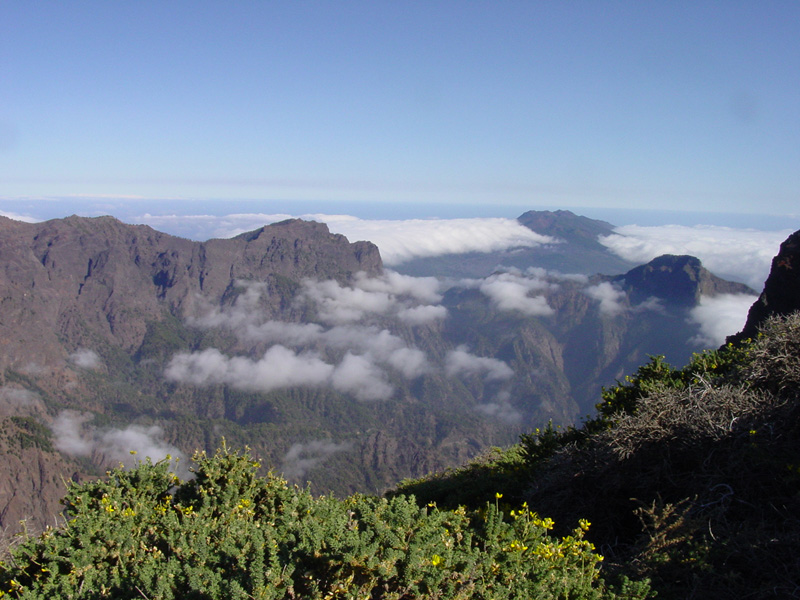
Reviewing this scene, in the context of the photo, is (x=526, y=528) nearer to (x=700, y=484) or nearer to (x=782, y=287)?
(x=700, y=484)

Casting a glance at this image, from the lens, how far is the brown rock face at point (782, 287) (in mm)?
34812

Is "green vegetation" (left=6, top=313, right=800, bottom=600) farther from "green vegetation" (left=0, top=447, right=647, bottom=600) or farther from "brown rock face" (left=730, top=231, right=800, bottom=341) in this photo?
"brown rock face" (left=730, top=231, right=800, bottom=341)

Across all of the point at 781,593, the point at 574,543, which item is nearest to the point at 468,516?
the point at 574,543

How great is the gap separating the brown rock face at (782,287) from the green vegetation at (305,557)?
113 ft

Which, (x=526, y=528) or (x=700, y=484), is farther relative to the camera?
(x=700, y=484)

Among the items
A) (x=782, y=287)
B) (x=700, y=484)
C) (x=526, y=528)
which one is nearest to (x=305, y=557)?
(x=526, y=528)

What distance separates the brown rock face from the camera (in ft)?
114

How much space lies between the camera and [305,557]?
625cm

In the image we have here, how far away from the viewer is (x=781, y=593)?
247 inches

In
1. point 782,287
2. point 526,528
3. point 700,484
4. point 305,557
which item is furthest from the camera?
point 782,287

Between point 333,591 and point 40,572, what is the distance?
5.57 meters

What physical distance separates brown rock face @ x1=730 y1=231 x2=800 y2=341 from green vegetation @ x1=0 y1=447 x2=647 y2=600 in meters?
34.3

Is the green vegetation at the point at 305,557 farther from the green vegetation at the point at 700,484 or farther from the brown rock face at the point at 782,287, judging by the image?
the brown rock face at the point at 782,287

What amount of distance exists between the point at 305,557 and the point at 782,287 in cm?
4418
